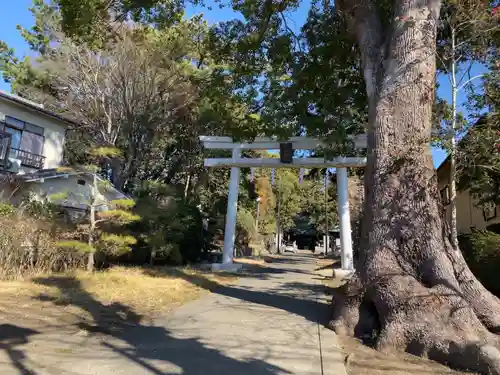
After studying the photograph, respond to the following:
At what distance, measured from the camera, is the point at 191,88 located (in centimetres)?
2102

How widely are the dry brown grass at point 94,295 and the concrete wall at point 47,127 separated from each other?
1158 cm

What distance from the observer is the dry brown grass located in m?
7.14

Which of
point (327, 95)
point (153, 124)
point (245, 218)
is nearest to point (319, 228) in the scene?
point (245, 218)

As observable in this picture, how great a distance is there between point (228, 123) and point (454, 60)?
23.2 feet

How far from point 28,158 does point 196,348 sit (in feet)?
58.2

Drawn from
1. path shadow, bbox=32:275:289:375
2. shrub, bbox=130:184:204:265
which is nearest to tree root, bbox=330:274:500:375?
path shadow, bbox=32:275:289:375

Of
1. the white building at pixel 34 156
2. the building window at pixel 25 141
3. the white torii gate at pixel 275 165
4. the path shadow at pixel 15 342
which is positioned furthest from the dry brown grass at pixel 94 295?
the building window at pixel 25 141

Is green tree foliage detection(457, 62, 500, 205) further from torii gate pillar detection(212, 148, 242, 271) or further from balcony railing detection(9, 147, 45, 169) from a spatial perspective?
balcony railing detection(9, 147, 45, 169)

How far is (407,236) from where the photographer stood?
6520 millimetres

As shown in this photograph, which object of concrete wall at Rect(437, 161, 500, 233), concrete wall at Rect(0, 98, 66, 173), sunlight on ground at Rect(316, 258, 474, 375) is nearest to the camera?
sunlight on ground at Rect(316, 258, 474, 375)

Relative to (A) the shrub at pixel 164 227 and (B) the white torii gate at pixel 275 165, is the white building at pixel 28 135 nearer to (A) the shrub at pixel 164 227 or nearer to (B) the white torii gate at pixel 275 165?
(A) the shrub at pixel 164 227

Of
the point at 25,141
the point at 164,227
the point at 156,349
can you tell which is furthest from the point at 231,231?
the point at 156,349

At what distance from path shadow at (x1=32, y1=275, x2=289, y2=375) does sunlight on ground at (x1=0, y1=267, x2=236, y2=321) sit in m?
0.09

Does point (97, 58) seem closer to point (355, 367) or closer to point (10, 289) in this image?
point (10, 289)
